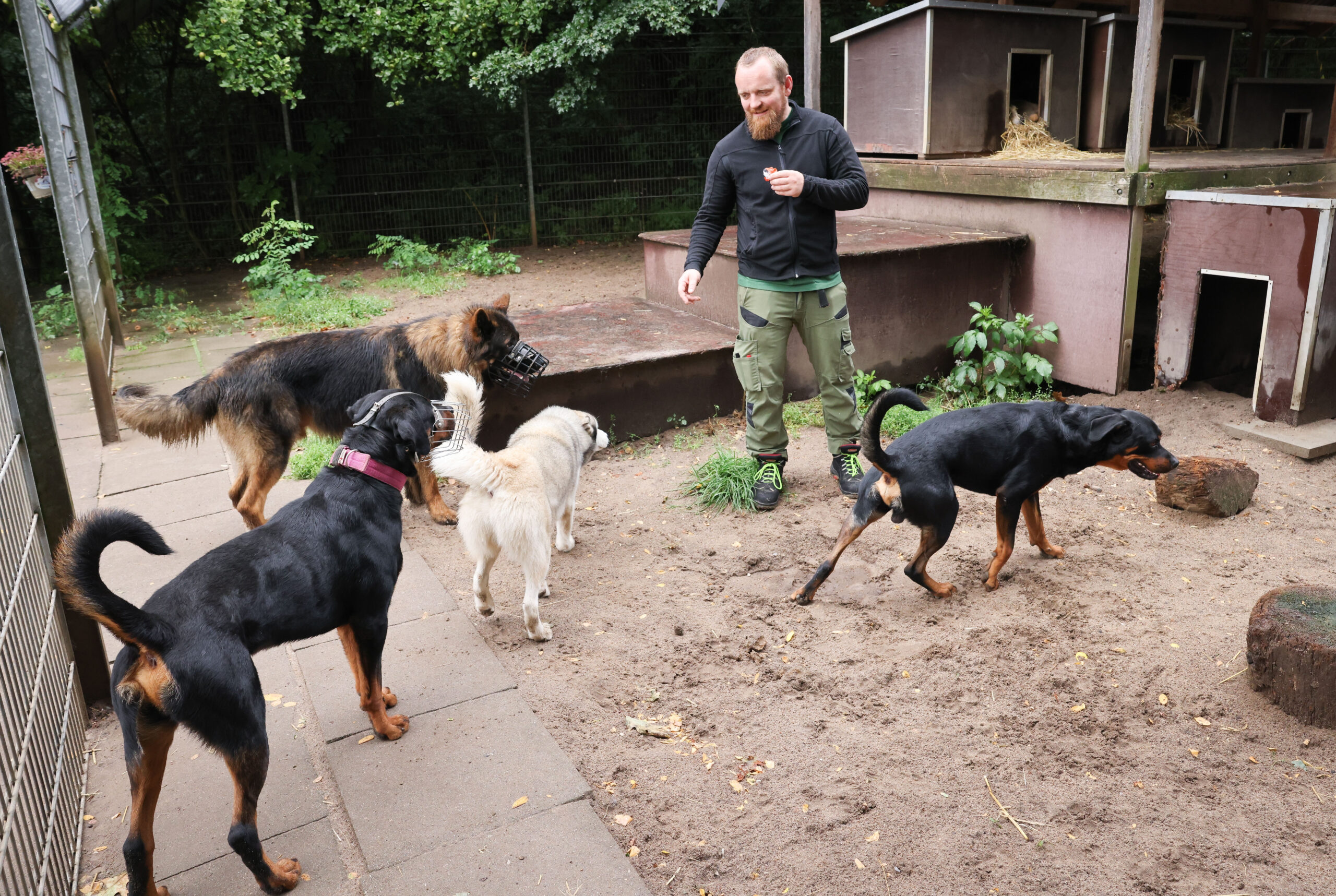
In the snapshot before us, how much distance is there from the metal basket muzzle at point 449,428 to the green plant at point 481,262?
8.96 m

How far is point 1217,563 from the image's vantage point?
4254 mm

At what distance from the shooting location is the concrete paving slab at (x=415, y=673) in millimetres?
3309

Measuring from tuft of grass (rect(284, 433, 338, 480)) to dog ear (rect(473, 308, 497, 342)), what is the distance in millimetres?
1209

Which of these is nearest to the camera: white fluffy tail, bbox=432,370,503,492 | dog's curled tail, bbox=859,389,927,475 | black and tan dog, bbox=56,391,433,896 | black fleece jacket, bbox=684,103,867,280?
black and tan dog, bbox=56,391,433,896

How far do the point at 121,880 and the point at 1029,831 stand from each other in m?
2.68

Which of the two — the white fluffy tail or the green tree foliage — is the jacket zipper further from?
the green tree foliage

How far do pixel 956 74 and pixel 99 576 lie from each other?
7950 millimetres

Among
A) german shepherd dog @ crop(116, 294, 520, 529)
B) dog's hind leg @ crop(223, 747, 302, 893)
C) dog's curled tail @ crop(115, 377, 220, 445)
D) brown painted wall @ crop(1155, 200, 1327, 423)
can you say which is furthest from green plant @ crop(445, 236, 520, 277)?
dog's hind leg @ crop(223, 747, 302, 893)

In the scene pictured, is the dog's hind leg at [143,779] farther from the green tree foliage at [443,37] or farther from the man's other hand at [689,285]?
the green tree foliage at [443,37]

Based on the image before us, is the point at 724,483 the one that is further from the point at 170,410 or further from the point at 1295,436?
the point at 1295,436

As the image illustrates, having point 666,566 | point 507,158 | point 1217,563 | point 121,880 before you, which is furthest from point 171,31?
point 1217,563

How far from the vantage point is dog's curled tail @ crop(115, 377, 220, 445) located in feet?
14.7

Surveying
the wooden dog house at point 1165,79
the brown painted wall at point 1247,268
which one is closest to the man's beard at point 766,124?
the brown painted wall at point 1247,268

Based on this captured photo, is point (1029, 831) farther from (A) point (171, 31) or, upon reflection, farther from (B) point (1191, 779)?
(A) point (171, 31)
